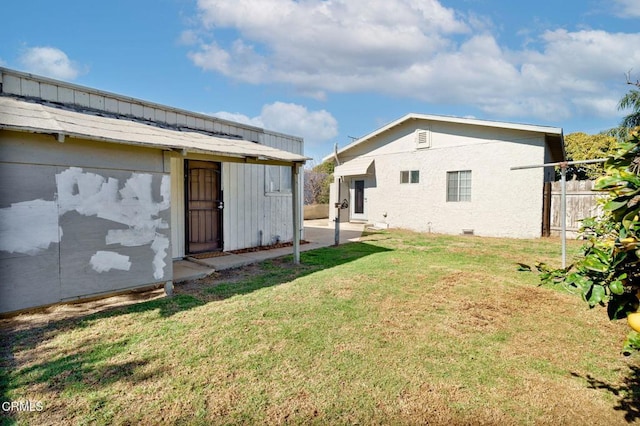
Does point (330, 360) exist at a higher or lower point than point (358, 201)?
lower

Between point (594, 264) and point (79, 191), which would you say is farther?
point (79, 191)

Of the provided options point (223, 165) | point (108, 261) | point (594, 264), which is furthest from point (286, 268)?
point (594, 264)

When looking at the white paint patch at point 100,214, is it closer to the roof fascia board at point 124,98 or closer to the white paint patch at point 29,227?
the white paint patch at point 29,227

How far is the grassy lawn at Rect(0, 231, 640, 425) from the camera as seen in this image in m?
2.45

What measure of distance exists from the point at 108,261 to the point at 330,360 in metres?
3.38

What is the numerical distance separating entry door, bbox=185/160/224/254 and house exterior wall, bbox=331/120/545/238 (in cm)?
860

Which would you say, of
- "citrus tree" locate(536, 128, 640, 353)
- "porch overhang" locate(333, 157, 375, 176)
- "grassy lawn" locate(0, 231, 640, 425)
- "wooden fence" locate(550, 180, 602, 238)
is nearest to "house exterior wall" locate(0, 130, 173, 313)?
"grassy lawn" locate(0, 231, 640, 425)

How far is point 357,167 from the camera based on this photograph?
610 inches

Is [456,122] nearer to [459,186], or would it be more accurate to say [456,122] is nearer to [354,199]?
[459,186]

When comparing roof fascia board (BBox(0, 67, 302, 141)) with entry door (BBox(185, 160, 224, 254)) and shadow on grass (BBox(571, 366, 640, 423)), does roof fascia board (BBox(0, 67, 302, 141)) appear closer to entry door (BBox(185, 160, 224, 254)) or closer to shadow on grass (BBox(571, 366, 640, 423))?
entry door (BBox(185, 160, 224, 254))

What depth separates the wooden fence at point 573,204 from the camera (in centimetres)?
1052

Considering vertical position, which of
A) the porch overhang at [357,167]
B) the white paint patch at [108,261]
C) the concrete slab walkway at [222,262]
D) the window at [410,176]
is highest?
the porch overhang at [357,167]

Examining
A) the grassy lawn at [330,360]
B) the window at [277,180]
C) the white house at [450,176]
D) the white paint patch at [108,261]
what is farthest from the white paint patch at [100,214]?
the white house at [450,176]

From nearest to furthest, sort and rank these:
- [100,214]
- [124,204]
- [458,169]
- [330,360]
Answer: [330,360] → [100,214] → [124,204] → [458,169]
